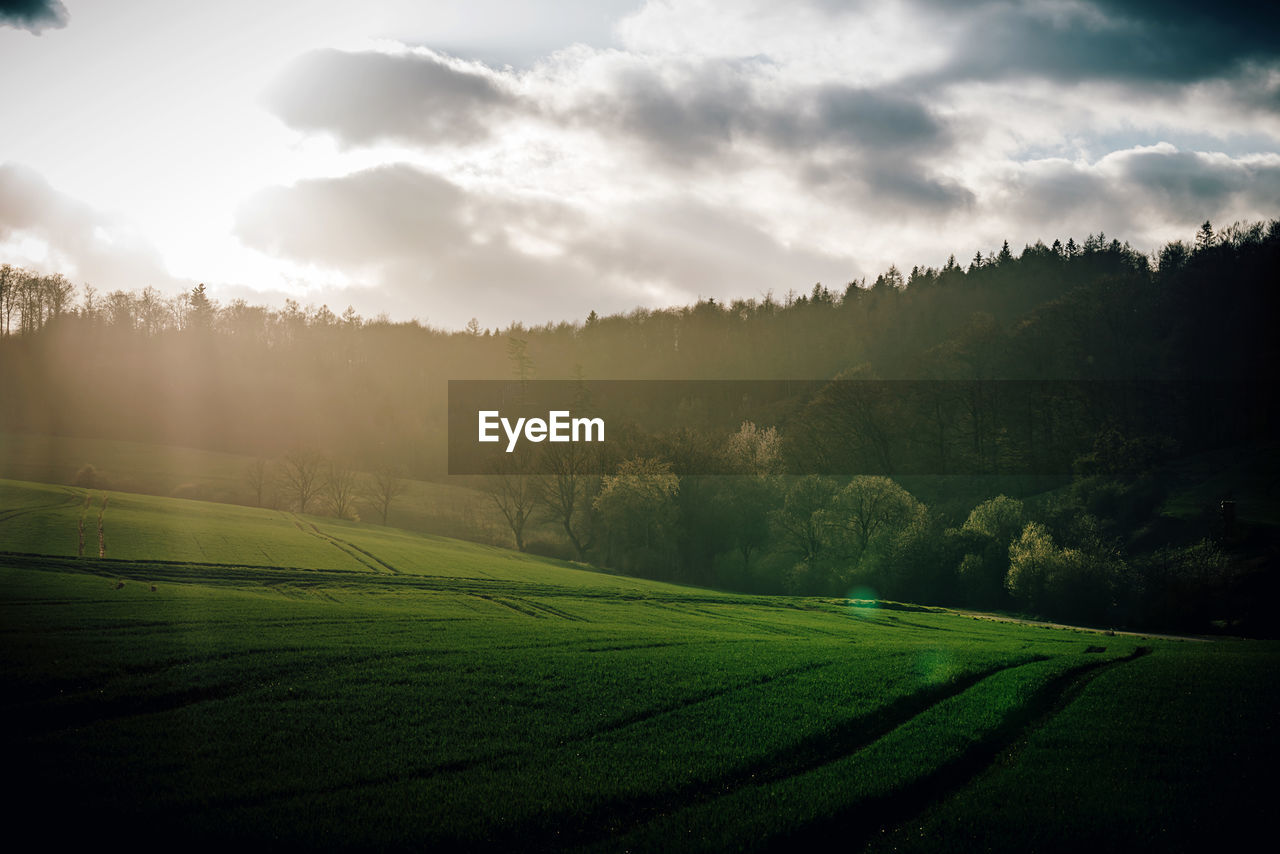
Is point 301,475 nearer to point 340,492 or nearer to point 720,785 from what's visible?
point 340,492

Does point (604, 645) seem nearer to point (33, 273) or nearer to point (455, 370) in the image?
point (33, 273)

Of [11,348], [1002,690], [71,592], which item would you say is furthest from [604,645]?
[11,348]

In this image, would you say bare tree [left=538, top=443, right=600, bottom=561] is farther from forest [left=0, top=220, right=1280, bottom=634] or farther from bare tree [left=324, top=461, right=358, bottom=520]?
bare tree [left=324, top=461, right=358, bottom=520]

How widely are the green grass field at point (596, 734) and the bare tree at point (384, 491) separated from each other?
252 feet

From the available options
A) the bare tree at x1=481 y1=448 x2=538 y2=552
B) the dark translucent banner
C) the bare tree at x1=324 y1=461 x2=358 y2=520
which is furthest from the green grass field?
the bare tree at x1=324 y1=461 x2=358 y2=520

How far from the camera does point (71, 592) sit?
35.0m

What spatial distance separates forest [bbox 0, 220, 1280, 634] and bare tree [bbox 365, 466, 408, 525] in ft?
6.68

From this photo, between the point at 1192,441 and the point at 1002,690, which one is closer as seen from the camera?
the point at 1002,690

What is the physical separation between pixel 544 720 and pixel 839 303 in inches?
7309

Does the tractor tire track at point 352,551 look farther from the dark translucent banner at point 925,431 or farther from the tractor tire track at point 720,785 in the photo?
the tractor tire track at point 720,785

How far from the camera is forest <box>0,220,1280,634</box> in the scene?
7325cm

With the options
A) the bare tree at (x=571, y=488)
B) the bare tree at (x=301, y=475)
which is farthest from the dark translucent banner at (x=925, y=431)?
the bare tree at (x=301, y=475)

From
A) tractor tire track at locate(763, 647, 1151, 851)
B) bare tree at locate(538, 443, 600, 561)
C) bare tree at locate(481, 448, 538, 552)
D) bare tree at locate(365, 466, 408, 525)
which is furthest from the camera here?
bare tree at locate(365, 466, 408, 525)

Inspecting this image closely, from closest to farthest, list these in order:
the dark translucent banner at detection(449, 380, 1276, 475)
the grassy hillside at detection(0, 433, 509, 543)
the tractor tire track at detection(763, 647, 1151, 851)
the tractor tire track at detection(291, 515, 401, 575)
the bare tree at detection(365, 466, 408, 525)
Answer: the tractor tire track at detection(763, 647, 1151, 851)
the tractor tire track at detection(291, 515, 401, 575)
the grassy hillside at detection(0, 433, 509, 543)
the dark translucent banner at detection(449, 380, 1276, 475)
the bare tree at detection(365, 466, 408, 525)
